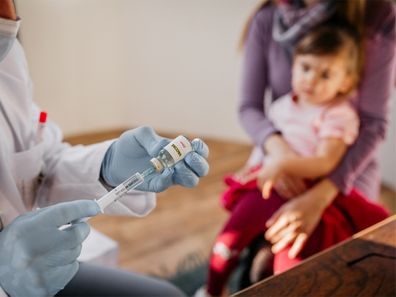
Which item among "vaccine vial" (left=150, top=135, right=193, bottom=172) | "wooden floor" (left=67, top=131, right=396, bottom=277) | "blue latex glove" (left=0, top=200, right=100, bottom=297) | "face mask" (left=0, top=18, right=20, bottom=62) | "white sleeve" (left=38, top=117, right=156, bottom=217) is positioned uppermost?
"face mask" (left=0, top=18, right=20, bottom=62)

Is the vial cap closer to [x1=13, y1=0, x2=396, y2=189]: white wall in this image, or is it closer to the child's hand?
the child's hand

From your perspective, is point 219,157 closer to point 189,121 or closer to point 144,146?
point 189,121

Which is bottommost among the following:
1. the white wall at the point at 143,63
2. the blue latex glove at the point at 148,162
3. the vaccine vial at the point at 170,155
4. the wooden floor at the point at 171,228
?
the wooden floor at the point at 171,228

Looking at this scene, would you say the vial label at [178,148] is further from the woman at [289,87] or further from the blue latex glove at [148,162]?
the woman at [289,87]

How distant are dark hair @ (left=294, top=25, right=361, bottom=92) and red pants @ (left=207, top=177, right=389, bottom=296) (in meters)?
0.34

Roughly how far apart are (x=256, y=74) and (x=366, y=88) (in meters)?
0.31

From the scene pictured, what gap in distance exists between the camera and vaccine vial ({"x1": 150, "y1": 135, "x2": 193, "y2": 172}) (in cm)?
56

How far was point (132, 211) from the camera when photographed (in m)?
0.73

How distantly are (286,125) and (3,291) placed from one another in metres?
0.85

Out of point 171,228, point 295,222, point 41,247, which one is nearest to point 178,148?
point 41,247

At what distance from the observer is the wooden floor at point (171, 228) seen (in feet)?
5.53

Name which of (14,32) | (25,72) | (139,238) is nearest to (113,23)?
(139,238)

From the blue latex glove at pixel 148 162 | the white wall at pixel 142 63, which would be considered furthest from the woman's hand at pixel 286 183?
the white wall at pixel 142 63

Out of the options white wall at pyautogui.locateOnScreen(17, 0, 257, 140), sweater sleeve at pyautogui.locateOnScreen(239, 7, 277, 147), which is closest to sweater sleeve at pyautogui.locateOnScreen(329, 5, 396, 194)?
sweater sleeve at pyautogui.locateOnScreen(239, 7, 277, 147)
